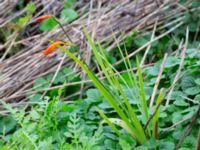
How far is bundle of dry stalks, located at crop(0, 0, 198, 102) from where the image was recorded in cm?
280

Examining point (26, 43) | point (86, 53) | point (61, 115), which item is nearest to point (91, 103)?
point (61, 115)

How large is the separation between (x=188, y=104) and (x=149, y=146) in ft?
0.91

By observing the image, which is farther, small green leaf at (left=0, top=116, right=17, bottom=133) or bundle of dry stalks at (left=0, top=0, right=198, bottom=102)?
bundle of dry stalks at (left=0, top=0, right=198, bottom=102)

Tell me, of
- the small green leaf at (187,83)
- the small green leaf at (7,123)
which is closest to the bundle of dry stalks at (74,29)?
the small green leaf at (7,123)

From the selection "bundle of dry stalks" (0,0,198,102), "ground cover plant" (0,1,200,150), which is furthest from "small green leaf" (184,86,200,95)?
"bundle of dry stalks" (0,0,198,102)

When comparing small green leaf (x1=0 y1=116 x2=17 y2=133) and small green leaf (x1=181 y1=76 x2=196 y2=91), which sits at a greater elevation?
small green leaf (x1=0 y1=116 x2=17 y2=133)

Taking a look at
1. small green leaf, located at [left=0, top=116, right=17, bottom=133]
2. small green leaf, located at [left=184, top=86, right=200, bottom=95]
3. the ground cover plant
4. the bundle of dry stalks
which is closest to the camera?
the ground cover plant

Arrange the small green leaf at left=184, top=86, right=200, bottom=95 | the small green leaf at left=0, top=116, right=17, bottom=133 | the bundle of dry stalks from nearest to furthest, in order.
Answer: the small green leaf at left=184, top=86, right=200, bottom=95
the small green leaf at left=0, top=116, right=17, bottom=133
the bundle of dry stalks

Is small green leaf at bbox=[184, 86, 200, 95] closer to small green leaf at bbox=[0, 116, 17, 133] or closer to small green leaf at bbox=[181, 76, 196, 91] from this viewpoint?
small green leaf at bbox=[181, 76, 196, 91]

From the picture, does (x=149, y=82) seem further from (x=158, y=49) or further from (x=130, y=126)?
(x=158, y=49)

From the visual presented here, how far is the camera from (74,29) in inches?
113

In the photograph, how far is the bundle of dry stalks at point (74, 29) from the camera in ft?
9.20

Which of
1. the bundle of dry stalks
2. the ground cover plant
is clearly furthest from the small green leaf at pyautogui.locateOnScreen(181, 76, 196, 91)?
the bundle of dry stalks

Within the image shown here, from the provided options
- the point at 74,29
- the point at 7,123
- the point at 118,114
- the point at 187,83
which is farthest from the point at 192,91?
the point at 74,29
